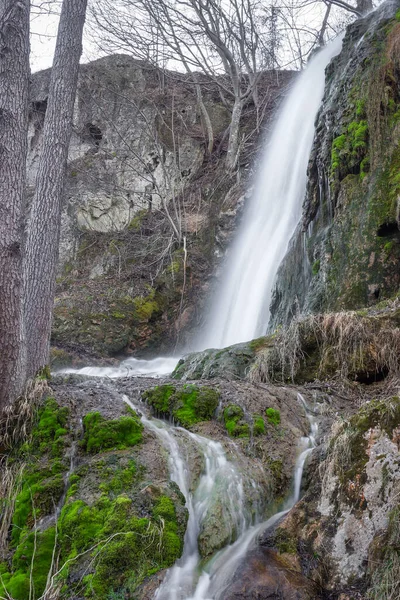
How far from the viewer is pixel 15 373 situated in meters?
4.07

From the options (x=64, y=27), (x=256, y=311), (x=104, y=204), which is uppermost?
(x=64, y=27)

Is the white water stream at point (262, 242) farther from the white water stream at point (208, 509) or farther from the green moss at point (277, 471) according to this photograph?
the green moss at point (277, 471)

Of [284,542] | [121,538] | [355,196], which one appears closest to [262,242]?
[355,196]

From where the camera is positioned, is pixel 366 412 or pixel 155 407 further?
pixel 155 407

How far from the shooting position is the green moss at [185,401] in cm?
414

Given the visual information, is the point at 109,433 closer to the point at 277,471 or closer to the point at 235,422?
the point at 235,422

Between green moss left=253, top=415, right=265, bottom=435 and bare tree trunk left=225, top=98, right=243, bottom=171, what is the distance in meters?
12.0

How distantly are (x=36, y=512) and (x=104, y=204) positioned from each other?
13.6 metres

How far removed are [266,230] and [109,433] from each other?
8.78 metres

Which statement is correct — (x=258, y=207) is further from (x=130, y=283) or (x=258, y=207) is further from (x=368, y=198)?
(x=368, y=198)

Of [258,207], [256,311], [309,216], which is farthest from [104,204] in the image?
[309,216]

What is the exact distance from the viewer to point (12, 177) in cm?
424

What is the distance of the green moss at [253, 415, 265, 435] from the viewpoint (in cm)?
393

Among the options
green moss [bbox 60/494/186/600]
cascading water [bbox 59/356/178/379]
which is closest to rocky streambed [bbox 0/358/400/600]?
green moss [bbox 60/494/186/600]
